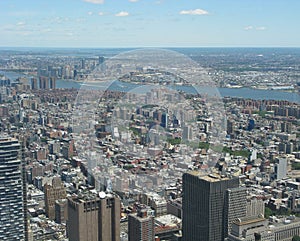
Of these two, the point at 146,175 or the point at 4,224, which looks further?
the point at 4,224

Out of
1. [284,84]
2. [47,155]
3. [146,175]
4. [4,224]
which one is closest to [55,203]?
[4,224]

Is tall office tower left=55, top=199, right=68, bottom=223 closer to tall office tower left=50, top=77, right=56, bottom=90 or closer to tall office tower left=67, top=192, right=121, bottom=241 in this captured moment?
tall office tower left=67, top=192, right=121, bottom=241

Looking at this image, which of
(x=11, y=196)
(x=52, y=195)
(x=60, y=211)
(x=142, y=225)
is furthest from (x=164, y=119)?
(x=52, y=195)

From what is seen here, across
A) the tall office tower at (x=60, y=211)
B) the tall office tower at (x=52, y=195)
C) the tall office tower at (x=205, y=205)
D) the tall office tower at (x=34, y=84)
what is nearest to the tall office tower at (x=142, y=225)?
the tall office tower at (x=205, y=205)

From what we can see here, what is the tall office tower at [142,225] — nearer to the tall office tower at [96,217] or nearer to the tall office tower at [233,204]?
the tall office tower at [96,217]

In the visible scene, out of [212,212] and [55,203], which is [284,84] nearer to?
[55,203]

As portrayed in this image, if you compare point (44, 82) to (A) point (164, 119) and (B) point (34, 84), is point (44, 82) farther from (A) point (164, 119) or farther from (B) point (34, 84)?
(A) point (164, 119)

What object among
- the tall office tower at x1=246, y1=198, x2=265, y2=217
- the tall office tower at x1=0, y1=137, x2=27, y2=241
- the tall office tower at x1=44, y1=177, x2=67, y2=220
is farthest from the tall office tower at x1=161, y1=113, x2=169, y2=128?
the tall office tower at x1=44, y1=177, x2=67, y2=220
